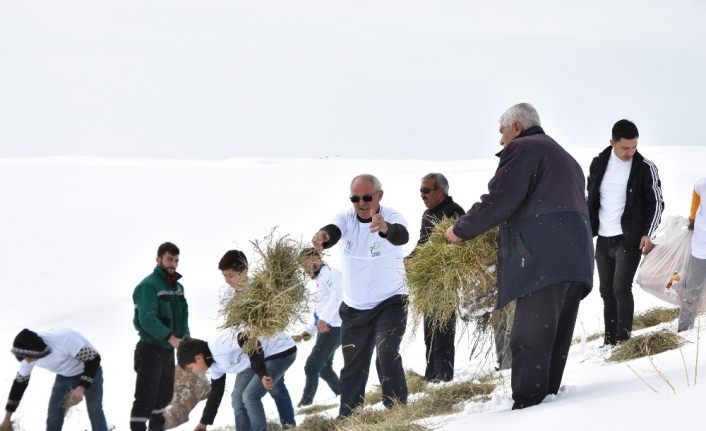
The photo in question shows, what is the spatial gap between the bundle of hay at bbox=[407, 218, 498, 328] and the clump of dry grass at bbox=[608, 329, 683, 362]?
4.96 feet

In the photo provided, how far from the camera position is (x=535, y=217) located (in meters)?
4.97

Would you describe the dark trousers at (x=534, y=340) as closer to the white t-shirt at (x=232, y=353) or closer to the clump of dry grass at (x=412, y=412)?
the clump of dry grass at (x=412, y=412)

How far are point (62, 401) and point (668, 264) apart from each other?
18.0ft

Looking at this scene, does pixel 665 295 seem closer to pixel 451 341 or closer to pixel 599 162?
pixel 599 162

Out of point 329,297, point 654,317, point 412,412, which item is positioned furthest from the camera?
point 654,317

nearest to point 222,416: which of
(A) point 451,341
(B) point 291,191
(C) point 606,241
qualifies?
(A) point 451,341

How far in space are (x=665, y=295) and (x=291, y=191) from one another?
2773 centimetres

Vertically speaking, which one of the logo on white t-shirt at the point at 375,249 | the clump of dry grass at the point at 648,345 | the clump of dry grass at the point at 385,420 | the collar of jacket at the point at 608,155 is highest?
the collar of jacket at the point at 608,155

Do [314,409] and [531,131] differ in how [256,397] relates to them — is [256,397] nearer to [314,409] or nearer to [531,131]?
[314,409]

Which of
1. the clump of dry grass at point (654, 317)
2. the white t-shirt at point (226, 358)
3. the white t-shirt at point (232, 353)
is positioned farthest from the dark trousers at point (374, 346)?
the clump of dry grass at point (654, 317)

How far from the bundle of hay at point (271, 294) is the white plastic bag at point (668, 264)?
3145 mm

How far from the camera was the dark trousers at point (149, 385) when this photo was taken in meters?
8.68

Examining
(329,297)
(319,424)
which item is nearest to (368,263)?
(319,424)

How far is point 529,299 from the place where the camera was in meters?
5.03
